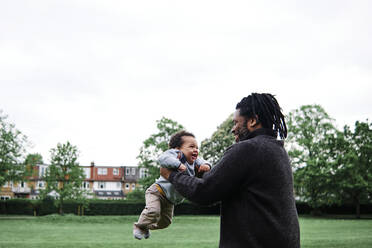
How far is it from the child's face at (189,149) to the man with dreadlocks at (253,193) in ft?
3.95

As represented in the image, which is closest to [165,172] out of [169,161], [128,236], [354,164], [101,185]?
[169,161]

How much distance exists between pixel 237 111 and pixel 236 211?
30.5 inches

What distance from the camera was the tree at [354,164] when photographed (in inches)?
1789

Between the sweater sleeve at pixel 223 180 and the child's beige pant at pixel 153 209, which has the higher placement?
the sweater sleeve at pixel 223 180

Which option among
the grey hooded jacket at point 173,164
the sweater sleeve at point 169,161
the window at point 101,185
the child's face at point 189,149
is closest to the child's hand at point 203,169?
the grey hooded jacket at point 173,164

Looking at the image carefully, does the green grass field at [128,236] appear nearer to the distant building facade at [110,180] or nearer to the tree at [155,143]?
the tree at [155,143]

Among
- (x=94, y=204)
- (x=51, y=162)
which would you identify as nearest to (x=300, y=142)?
(x=94, y=204)

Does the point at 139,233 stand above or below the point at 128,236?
above

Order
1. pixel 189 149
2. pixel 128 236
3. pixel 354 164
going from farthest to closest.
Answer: pixel 354 164, pixel 128 236, pixel 189 149

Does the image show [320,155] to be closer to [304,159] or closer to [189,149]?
[304,159]

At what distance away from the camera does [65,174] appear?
138 feet

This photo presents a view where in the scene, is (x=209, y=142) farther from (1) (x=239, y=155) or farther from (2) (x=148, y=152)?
(1) (x=239, y=155)

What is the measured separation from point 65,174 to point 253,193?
41.6 m

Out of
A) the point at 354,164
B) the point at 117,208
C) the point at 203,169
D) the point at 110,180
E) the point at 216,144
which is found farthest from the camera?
the point at 110,180
